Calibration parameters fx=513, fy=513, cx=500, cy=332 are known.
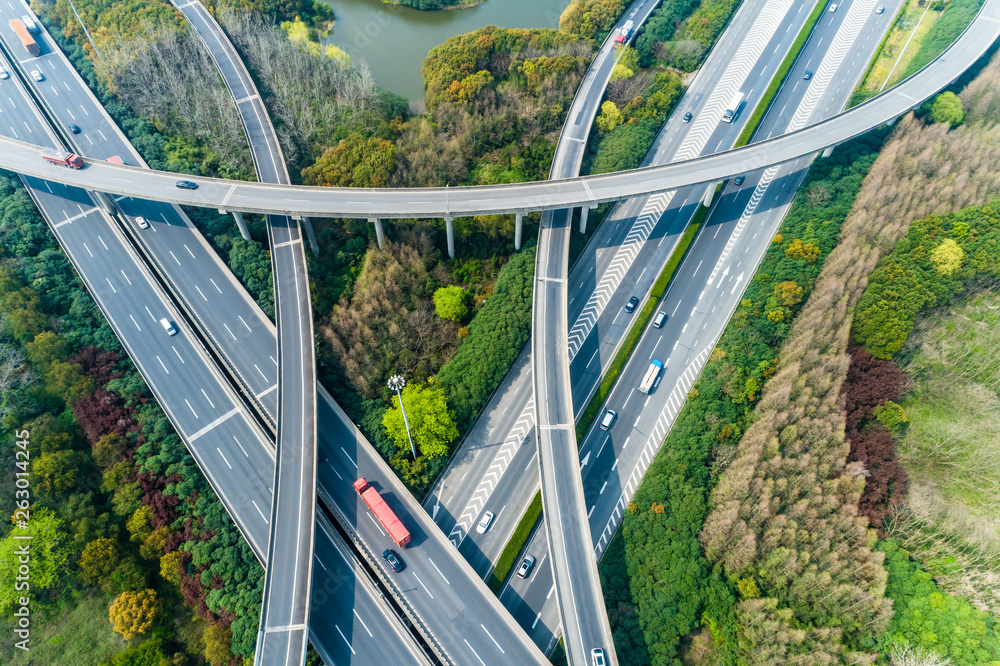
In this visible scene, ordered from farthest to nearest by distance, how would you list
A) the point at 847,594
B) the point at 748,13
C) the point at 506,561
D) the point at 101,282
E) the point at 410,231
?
the point at 748,13
the point at 410,231
the point at 101,282
the point at 506,561
the point at 847,594

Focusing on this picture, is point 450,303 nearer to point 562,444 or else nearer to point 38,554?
point 562,444

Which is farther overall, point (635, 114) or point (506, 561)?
point (635, 114)

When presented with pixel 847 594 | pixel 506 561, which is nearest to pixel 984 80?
pixel 847 594

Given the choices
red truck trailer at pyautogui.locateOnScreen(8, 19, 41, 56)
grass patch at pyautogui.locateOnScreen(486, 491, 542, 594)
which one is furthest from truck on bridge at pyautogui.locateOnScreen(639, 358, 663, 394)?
red truck trailer at pyautogui.locateOnScreen(8, 19, 41, 56)

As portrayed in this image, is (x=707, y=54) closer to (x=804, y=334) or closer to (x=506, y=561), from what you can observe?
(x=804, y=334)

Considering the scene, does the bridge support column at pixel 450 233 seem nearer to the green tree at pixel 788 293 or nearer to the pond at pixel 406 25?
the pond at pixel 406 25

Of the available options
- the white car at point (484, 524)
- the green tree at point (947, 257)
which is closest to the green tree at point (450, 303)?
the white car at point (484, 524)

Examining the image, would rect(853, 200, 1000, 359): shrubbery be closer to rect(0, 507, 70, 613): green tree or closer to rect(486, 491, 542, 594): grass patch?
rect(486, 491, 542, 594): grass patch
